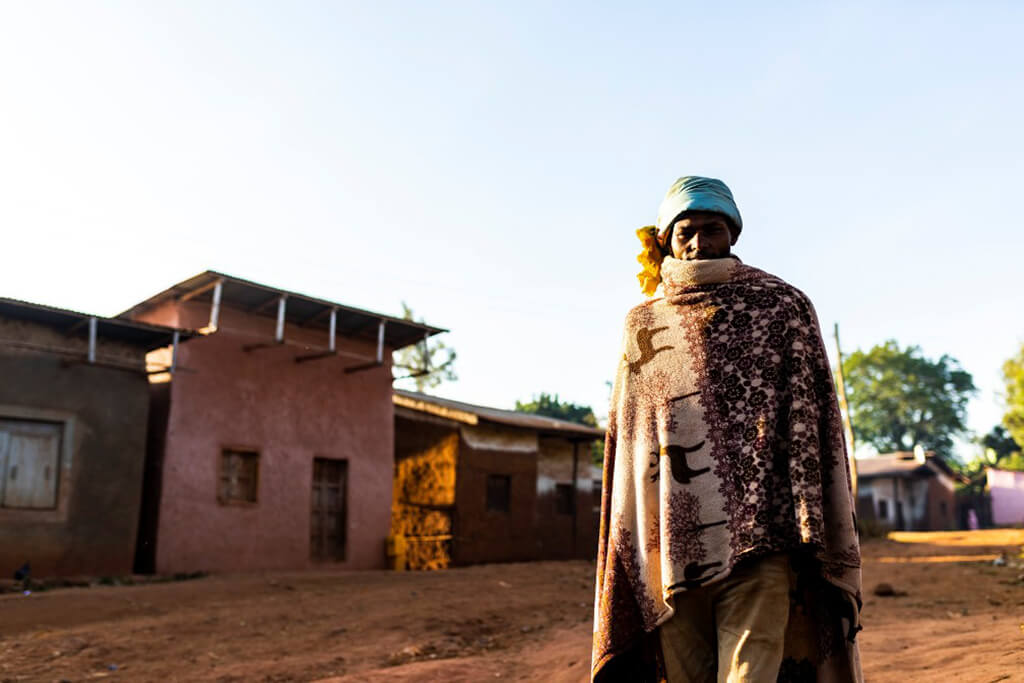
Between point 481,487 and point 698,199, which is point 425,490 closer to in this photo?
point 481,487

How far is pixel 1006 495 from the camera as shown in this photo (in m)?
40.7

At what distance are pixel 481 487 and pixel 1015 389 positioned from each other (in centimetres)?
2212

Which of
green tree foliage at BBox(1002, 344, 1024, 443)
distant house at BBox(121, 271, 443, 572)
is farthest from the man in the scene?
green tree foliage at BBox(1002, 344, 1024, 443)

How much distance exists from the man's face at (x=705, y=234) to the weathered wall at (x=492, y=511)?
48.7ft

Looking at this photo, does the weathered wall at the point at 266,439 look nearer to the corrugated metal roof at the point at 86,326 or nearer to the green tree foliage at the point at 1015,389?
the corrugated metal roof at the point at 86,326

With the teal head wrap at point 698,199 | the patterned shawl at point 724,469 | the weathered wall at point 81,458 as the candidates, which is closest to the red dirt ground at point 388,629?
the weathered wall at point 81,458

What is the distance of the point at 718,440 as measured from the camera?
2318 millimetres

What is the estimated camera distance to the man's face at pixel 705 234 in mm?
2478

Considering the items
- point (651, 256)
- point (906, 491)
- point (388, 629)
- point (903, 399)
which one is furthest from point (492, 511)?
point (903, 399)

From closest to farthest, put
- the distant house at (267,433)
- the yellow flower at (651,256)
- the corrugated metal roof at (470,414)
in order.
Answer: the yellow flower at (651,256) < the distant house at (267,433) < the corrugated metal roof at (470,414)

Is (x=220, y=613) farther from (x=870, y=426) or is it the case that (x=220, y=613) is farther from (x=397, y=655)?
(x=870, y=426)

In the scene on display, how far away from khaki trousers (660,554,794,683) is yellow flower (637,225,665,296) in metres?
0.91

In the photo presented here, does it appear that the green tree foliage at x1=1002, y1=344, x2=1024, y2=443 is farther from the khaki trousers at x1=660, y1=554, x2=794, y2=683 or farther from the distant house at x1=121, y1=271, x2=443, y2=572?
the khaki trousers at x1=660, y1=554, x2=794, y2=683

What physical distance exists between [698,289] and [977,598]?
344 inches
